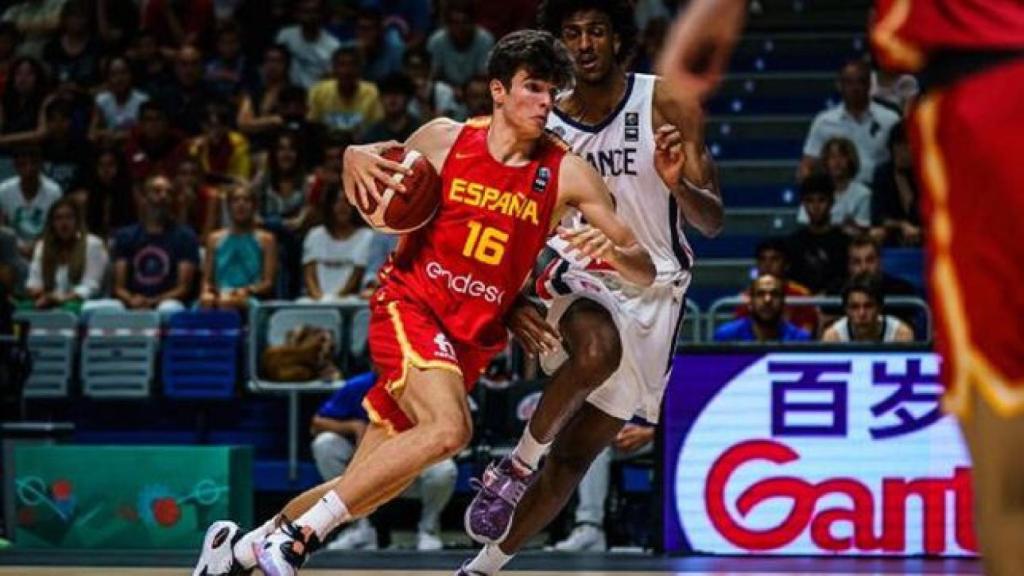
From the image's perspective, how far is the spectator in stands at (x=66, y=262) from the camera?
40.2 feet

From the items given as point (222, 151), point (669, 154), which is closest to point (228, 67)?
point (222, 151)

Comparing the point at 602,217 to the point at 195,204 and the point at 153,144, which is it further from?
the point at 153,144

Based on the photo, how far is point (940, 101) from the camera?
315 centimetres

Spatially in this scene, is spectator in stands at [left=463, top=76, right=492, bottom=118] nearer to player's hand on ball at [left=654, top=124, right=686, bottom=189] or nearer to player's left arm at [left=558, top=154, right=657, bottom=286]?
player's hand on ball at [left=654, top=124, right=686, bottom=189]

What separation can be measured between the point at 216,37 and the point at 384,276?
9.03m

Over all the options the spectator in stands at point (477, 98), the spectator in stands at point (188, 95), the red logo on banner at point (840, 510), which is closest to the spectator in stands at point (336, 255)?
the spectator in stands at point (477, 98)

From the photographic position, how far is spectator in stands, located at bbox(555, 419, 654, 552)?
10.1 metres

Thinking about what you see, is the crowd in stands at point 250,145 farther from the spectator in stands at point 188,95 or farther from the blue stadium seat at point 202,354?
the blue stadium seat at point 202,354

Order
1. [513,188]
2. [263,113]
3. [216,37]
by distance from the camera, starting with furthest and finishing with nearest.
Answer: [216,37] → [263,113] → [513,188]

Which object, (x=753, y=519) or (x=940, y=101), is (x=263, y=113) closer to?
(x=753, y=519)

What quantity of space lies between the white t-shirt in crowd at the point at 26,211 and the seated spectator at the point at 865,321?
5668 mm

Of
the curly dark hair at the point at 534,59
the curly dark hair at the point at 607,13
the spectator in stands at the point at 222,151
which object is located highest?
the spectator in stands at the point at 222,151

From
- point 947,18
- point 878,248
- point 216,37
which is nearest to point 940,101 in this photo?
point 947,18

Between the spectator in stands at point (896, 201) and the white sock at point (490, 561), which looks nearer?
the white sock at point (490, 561)
